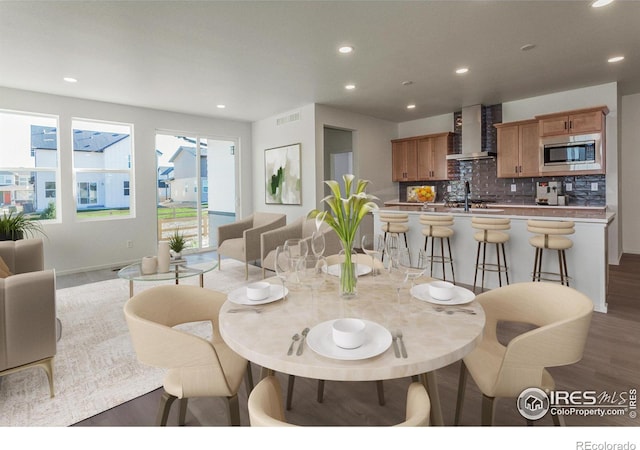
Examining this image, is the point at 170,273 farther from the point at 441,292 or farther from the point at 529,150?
the point at 529,150

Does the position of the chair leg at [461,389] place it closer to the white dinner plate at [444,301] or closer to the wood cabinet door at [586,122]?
the white dinner plate at [444,301]

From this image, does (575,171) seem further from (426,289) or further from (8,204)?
(8,204)

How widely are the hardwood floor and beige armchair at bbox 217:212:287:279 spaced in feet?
8.08

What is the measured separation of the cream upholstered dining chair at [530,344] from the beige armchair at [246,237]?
3.46 metres

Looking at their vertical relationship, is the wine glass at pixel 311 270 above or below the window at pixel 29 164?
below

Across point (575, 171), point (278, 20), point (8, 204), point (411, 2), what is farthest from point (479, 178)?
point (8, 204)

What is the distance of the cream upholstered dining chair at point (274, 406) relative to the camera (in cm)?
89

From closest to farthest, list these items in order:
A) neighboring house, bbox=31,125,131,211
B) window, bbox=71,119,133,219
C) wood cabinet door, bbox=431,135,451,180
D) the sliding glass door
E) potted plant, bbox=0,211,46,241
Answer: potted plant, bbox=0,211,46,241 < neighboring house, bbox=31,125,131,211 < window, bbox=71,119,133,219 < the sliding glass door < wood cabinet door, bbox=431,135,451,180

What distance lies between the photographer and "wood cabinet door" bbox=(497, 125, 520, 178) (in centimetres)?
585

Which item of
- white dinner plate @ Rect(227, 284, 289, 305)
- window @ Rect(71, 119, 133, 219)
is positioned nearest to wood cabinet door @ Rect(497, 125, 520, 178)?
white dinner plate @ Rect(227, 284, 289, 305)

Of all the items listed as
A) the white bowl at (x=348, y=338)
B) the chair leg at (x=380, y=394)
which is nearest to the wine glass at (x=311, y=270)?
the white bowl at (x=348, y=338)

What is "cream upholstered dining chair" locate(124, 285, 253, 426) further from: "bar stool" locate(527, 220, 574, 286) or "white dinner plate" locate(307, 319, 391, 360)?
"bar stool" locate(527, 220, 574, 286)

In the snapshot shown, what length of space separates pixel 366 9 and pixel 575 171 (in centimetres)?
429

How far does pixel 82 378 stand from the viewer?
2262 millimetres
